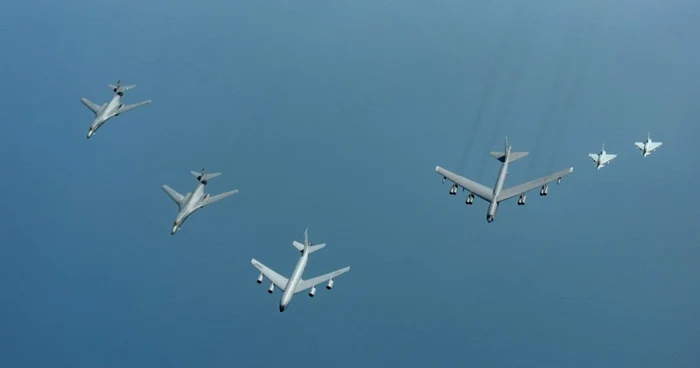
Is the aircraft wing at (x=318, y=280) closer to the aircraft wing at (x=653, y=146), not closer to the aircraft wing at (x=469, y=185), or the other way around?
the aircraft wing at (x=469, y=185)

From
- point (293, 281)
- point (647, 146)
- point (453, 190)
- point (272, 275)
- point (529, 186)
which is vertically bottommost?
point (293, 281)

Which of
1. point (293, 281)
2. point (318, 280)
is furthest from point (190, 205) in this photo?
point (318, 280)

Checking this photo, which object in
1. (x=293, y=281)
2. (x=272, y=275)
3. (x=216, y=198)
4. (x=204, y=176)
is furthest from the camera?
(x=204, y=176)

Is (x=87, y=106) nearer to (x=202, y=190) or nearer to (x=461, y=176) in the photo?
(x=202, y=190)

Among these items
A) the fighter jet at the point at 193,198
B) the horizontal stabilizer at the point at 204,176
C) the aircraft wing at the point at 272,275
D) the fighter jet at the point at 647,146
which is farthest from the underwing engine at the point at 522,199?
the horizontal stabilizer at the point at 204,176

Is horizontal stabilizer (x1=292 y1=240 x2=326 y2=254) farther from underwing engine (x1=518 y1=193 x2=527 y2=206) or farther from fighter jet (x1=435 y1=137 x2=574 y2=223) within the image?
underwing engine (x1=518 y1=193 x2=527 y2=206)

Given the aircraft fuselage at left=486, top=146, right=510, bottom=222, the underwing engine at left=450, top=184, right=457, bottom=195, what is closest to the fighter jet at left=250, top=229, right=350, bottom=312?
the underwing engine at left=450, top=184, right=457, bottom=195

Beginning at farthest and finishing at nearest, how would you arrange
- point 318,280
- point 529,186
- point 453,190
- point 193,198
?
point 193,198 → point 453,190 → point 529,186 → point 318,280

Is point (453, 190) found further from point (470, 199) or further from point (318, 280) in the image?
point (318, 280)
